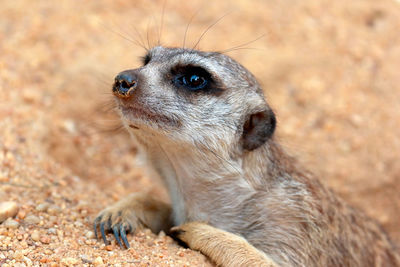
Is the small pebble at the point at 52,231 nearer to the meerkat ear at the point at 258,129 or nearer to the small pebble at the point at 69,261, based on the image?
the small pebble at the point at 69,261

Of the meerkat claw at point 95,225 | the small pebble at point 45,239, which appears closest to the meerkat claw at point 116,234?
the meerkat claw at point 95,225

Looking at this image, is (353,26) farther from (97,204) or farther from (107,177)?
(97,204)

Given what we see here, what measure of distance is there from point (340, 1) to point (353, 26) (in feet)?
1.83

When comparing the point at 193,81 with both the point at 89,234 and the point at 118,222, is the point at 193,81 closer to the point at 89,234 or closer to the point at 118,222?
the point at 118,222

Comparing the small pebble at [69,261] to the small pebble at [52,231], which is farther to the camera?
A: the small pebble at [52,231]

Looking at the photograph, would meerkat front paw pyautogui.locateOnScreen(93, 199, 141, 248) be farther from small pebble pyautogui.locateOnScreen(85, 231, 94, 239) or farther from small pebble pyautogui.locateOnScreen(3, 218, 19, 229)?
small pebble pyautogui.locateOnScreen(3, 218, 19, 229)

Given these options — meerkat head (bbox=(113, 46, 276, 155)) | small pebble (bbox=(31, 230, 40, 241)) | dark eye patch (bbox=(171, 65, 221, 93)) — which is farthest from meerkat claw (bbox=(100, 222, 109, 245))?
dark eye patch (bbox=(171, 65, 221, 93))

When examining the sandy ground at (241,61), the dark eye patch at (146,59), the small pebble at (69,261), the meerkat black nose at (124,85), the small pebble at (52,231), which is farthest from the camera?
the sandy ground at (241,61)

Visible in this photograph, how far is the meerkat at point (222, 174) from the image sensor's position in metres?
3.21

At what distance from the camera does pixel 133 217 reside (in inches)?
143

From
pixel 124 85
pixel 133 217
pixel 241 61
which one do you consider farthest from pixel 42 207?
pixel 241 61

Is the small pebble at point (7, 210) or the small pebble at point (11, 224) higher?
the small pebble at point (7, 210)

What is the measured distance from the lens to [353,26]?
7.04 m

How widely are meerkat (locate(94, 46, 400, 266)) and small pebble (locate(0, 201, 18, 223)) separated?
57 cm
